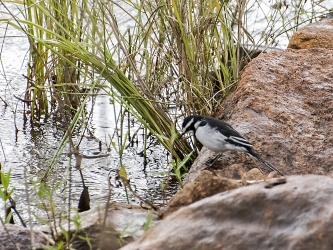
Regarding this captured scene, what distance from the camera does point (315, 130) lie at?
15.9 ft

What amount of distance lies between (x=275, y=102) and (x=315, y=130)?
1.15 ft

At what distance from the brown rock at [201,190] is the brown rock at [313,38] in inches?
122

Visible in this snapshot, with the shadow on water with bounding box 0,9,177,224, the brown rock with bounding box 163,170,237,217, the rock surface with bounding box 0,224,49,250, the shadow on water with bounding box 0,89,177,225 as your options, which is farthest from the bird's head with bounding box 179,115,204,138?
the rock surface with bounding box 0,224,49,250

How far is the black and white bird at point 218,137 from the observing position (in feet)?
14.5

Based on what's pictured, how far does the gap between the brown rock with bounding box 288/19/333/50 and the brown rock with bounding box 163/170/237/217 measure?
310 centimetres

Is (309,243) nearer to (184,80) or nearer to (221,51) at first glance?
(184,80)

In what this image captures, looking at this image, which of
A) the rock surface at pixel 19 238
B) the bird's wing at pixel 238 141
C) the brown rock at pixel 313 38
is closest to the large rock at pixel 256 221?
the rock surface at pixel 19 238

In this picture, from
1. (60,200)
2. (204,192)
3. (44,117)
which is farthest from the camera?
(44,117)

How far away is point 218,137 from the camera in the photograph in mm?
4398

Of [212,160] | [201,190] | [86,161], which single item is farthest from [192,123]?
[201,190]

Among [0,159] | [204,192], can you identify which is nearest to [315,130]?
[204,192]

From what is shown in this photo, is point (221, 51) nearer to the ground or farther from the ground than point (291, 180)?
farther from the ground

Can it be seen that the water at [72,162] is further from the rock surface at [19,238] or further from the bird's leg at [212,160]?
the rock surface at [19,238]

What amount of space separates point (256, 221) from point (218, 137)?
67.6 inches
